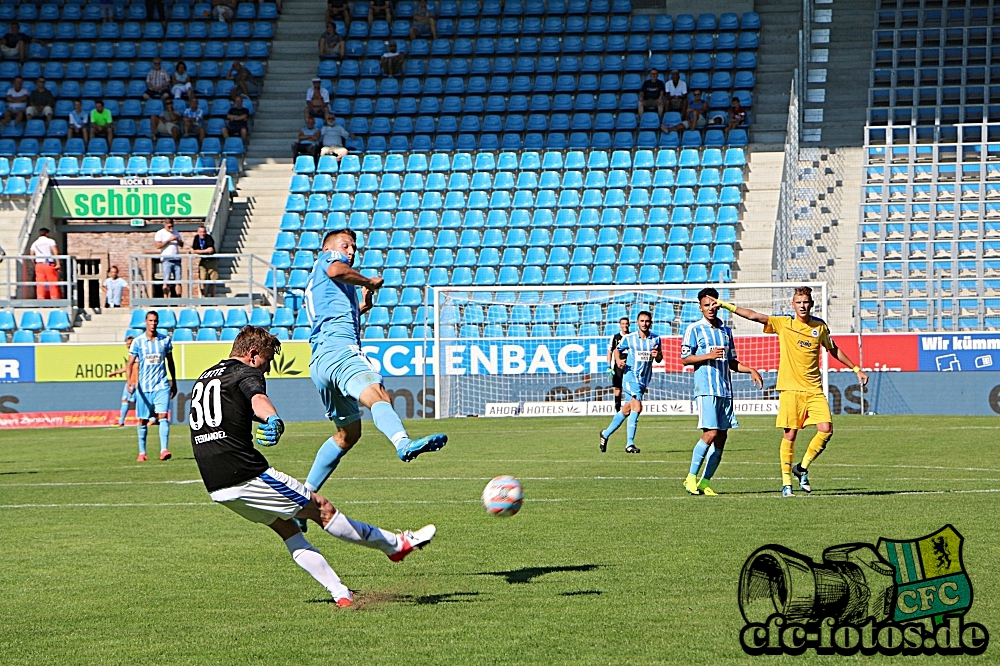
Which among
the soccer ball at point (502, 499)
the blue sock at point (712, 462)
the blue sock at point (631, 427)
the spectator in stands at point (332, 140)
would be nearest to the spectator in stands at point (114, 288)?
the spectator in stands at point (332, 140)

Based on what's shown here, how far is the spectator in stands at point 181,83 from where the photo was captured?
38500 mm

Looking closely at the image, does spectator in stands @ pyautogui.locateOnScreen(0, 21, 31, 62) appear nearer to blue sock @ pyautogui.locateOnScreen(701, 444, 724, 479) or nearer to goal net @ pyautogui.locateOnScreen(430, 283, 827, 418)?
goal net @ pyautogui.locateOnScreen(430, 283, 827, 418)

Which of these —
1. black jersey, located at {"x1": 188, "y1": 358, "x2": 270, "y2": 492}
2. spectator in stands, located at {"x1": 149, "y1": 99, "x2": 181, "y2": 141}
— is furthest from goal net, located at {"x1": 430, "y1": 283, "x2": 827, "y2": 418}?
black jersey, located at {"x1": 188, "y1": 358, "x2": 270, "y2": 492}

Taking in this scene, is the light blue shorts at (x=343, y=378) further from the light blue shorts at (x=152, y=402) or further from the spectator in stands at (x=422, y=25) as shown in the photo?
the spectator in stands at (x=422, y=25)

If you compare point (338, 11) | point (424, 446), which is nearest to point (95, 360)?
point (338, 11)

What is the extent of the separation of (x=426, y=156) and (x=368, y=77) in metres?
4.05

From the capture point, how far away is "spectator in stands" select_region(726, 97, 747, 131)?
3531 centimetres

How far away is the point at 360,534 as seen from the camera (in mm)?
8398

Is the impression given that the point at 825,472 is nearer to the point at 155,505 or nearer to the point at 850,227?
the point at 155,505

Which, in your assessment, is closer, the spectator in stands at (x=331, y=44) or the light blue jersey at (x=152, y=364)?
the light blue jersey at (x=152, y=364)

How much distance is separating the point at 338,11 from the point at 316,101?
15.4 feet

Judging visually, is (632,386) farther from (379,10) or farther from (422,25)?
(379,10)

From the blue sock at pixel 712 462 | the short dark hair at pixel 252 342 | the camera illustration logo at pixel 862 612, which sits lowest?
the blue sock at pixel 712 462

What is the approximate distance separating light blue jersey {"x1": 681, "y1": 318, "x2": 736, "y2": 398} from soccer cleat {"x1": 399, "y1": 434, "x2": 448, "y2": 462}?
6135 millimetres
